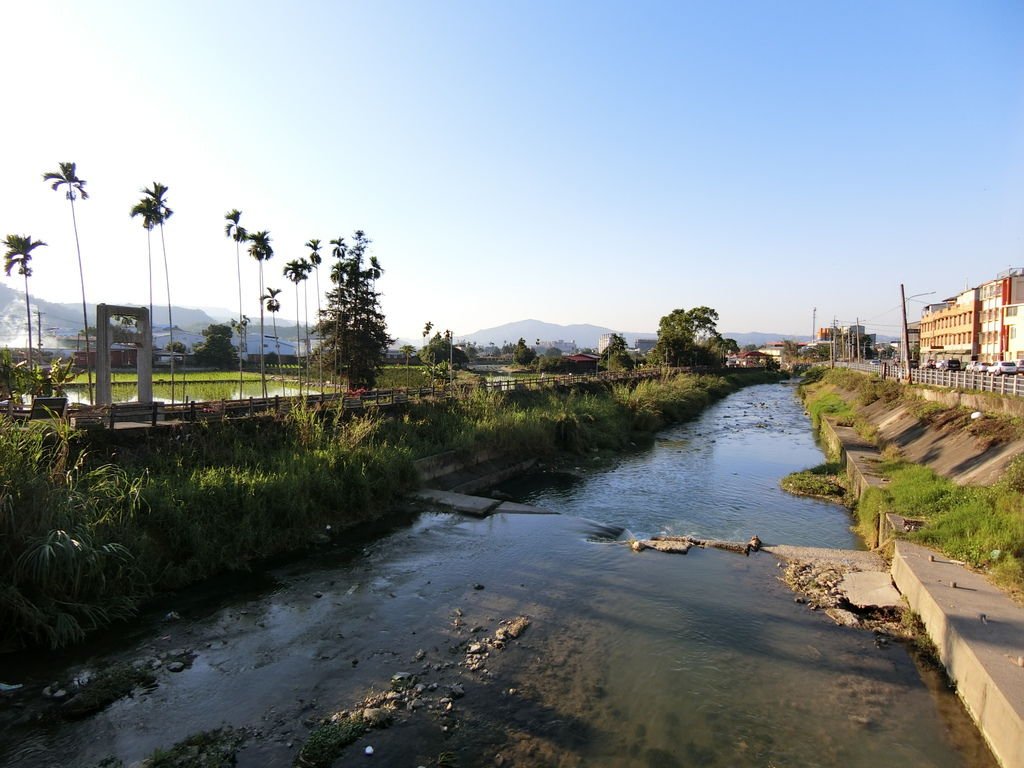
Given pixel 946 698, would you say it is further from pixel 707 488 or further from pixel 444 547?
pixel 707 488

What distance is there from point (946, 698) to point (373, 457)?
14706mm

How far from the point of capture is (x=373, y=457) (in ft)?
59.1

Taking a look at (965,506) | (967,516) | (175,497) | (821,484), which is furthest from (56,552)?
(821,484)

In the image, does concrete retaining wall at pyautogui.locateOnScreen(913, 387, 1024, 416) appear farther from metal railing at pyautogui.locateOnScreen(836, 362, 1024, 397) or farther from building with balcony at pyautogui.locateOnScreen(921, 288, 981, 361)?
building with balcony at pyautogui.locateOnScreen(921, 288, 981, 361)

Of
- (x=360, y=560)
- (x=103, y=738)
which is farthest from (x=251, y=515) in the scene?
(x=103, y=738)

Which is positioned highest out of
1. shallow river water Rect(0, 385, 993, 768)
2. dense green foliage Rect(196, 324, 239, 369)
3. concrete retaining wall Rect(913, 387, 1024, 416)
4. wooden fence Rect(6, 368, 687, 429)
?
dense green foliage Rect(196, 324, 239, 369)

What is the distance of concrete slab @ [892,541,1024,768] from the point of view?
646 cm

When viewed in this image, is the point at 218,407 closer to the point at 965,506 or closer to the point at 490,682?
the point at 490,682

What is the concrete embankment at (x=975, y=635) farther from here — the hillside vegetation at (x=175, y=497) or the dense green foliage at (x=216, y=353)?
the dense green foliage at (x=216, y=353)

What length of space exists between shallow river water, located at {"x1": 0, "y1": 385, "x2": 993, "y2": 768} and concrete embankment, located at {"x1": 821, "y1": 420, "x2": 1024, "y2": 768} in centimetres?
46

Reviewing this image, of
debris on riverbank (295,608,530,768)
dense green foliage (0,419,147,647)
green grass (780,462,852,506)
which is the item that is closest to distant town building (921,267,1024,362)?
green grass (780,462,852,506)

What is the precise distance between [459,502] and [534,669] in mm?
9828

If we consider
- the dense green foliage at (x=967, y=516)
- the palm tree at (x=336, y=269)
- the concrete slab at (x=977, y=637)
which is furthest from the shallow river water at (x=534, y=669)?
the palm tree at (x=336, y=269)

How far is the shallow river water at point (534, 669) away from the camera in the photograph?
276 inches
